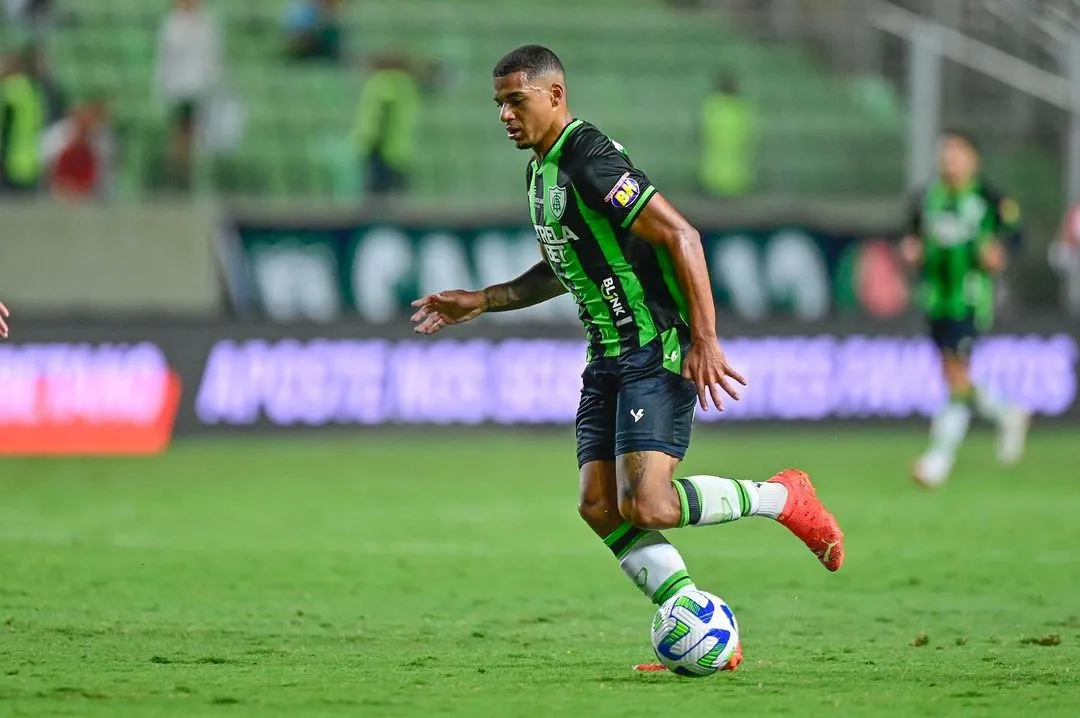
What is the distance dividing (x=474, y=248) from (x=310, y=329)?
10.4 feet

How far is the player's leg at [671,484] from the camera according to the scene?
7004mm

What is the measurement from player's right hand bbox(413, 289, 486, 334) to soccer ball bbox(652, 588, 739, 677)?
160 centimetres

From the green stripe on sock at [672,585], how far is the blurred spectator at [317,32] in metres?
16.3

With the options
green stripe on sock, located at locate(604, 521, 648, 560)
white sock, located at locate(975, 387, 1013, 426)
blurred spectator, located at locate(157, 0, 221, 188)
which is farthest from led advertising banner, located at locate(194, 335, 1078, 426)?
green stripe on sock, located at locate(604, 521, 648, 560)

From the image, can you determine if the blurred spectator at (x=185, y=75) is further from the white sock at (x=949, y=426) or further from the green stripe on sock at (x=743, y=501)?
the green stripe on sock at (x=743, y=501)

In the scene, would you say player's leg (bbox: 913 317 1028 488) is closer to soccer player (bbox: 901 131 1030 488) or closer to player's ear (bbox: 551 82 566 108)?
soccer player (bbox: 901 131 1030 488)

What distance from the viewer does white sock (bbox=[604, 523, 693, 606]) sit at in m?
7.17

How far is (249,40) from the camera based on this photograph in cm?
2312

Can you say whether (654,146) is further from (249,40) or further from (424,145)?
(249,40)

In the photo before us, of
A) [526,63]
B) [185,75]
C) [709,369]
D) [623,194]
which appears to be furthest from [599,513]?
[185,75]

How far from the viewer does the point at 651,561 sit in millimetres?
7211

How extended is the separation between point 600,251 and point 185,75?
14.0 metres

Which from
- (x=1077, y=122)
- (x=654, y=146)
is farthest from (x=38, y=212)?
(x=1077, y=122)

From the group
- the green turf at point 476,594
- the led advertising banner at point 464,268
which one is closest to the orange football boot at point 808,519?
the green turf at point 476,594
